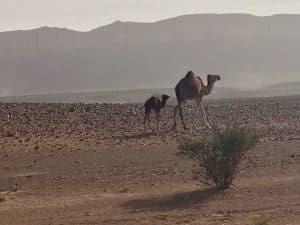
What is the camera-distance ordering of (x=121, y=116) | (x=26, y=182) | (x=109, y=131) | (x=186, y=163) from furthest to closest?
(x=121, y=116) → (x=109, y=131) → (x=186, y=163) → (x=26, y=182)

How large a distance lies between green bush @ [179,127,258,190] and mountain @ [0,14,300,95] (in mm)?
90971

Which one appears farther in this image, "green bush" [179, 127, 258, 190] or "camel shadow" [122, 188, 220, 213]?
"green bush" [179, 127, 258, 190]

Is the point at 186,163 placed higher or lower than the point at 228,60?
lower

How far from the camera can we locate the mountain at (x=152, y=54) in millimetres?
128750

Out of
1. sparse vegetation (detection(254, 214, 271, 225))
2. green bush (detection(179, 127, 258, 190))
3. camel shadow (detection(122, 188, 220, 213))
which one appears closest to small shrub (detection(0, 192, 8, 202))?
camel shadow (detection(122, 188, 220, 213))

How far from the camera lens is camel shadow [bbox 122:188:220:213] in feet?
46.2

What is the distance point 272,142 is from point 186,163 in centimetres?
449

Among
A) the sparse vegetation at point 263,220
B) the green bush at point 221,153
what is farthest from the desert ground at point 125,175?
the sparse vegetation at point 263,220

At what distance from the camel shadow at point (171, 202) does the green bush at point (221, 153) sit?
0.38 meters

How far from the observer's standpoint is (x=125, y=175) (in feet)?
58.1

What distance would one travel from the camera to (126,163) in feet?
64.3

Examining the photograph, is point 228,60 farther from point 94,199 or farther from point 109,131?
point 94,199

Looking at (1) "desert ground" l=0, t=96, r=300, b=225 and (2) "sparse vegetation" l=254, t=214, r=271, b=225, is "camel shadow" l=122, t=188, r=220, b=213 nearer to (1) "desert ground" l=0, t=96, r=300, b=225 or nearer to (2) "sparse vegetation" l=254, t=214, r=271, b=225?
(1) "desert ground" l=0, t=96, r=300, b=225

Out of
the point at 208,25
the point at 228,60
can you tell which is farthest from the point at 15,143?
the point at 208,25
